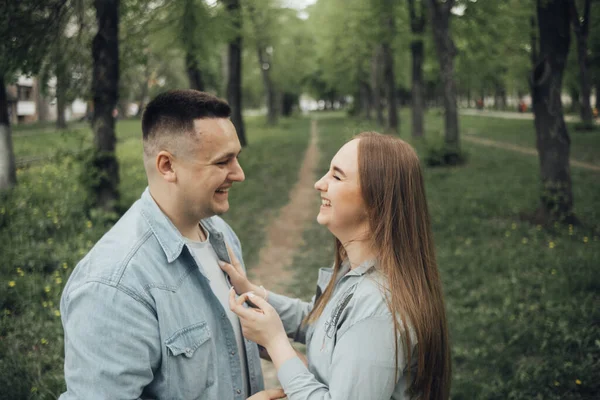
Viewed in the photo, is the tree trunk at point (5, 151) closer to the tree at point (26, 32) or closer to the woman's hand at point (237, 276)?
the tree at point (26, 32)

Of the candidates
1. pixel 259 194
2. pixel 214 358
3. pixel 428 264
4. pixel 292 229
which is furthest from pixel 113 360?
pixel 259 194

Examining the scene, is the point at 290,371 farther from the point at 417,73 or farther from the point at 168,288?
the point at 417,73

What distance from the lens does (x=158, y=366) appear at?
6.42ft

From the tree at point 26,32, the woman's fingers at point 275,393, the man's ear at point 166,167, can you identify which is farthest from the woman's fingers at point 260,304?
the tree at point 26,32

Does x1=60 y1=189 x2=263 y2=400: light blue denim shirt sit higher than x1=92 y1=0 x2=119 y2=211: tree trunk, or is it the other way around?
x1=92 y1=0 x2=119 y2=211: tree trunk

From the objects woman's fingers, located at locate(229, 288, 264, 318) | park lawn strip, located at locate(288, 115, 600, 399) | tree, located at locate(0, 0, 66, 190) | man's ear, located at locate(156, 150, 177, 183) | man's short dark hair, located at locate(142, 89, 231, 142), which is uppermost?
tree, located at locate(0, 0, 66, 190)

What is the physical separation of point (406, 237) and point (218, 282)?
936 millimetres

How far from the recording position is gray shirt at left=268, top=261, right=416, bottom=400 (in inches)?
70.1

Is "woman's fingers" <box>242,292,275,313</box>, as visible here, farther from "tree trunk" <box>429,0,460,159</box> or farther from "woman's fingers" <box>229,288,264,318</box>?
"tree trunk" <box>429,0,460,159</box>

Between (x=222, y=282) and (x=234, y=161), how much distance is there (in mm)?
602

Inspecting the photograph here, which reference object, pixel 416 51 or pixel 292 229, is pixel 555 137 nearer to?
pixel 292 229

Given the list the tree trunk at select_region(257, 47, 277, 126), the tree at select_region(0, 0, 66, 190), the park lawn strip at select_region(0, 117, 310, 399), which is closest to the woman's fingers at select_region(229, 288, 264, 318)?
the park lawn strip at select_region(0, 117, 310, 399)

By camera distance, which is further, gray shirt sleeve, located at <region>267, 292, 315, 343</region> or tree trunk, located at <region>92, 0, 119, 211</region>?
tree trunk, located at <region>92, 0, 119, 211</region>

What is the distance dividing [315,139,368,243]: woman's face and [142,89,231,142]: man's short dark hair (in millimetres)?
Answer: 595
